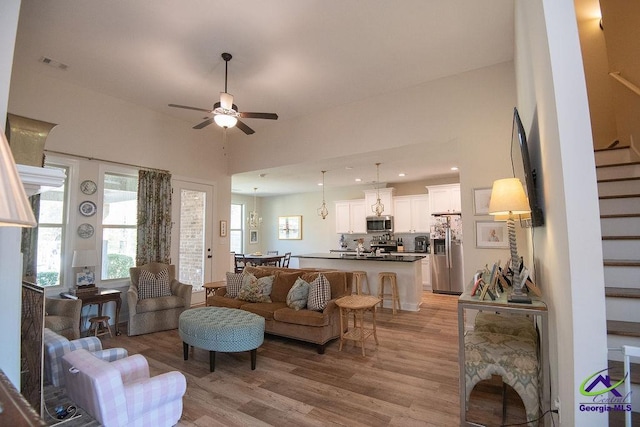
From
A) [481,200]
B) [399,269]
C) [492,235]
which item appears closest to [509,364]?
[492,235]

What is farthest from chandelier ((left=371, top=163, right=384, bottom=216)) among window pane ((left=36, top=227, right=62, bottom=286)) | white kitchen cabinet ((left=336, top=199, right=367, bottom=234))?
window pane ((left=36, top=227, right=62, bottom=286))

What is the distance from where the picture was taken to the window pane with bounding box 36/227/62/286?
4078 millimetres

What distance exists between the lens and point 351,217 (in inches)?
362

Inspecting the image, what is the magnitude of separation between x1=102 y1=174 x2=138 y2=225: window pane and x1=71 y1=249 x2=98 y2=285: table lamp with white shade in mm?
810

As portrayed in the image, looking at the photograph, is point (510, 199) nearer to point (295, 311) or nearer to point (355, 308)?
point (355, 308)

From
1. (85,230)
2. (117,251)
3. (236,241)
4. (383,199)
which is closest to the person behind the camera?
(85,230)

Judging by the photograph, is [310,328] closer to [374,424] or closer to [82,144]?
[374,424]

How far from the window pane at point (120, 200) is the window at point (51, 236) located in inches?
21.5

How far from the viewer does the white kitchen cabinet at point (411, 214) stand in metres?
8.03

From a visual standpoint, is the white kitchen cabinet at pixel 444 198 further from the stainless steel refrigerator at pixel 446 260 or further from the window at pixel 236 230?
the window at pixel 236 230

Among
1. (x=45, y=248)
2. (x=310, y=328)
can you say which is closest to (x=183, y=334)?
(x=310, y=328)

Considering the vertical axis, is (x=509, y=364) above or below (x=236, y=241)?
below

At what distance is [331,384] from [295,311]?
111 centimetres

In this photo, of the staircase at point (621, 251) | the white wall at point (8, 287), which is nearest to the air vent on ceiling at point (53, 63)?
the white wall at point (8, 287)
